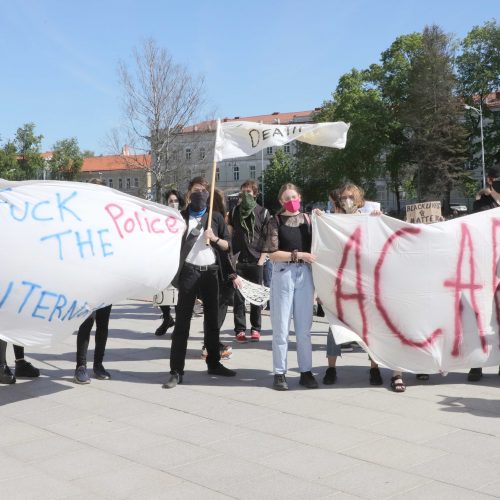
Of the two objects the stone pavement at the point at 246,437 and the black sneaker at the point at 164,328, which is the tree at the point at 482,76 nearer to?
the black sneaker at the point at 164,328

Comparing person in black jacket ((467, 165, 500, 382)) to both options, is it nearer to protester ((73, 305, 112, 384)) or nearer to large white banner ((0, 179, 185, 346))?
large white banner ((0, 179, 185, 346))

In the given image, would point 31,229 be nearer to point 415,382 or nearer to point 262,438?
point 262,438

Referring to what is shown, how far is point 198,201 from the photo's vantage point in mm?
7078


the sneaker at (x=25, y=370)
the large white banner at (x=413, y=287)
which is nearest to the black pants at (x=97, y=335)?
the sneaker at (x=25, y=370)

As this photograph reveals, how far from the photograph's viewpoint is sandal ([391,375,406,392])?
6.39 metres

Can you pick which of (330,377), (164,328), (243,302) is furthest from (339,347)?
(164,328)

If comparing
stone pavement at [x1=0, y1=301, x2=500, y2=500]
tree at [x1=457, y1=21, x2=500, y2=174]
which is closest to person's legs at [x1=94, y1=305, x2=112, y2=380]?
stone pavement at [x1=0, y1=301, x2=500, y2=500]

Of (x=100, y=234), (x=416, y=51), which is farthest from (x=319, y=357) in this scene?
(x=416, y=51)

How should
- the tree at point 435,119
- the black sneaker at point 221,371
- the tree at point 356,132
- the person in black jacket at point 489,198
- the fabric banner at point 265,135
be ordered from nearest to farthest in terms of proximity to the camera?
1. the person in black jacket at point 489,198
2. the black sneaker at point 221,371
3. the fabric banner at point 265,135
4. the tree at point 435,119
5. the tree at point 356,132

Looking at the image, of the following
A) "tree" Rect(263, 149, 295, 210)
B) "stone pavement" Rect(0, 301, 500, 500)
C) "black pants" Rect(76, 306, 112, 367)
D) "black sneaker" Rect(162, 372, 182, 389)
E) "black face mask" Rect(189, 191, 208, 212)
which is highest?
"tree" Rect(263, 149, 295, 210)

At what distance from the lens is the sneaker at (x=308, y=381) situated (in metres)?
6.60

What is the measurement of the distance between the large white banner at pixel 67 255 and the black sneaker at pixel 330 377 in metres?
1.75

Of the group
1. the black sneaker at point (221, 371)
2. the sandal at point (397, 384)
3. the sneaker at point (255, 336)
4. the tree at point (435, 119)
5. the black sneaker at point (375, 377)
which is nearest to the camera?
the sandal at point (397, 384)

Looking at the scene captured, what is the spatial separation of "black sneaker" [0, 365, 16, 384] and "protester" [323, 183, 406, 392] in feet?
9.73
